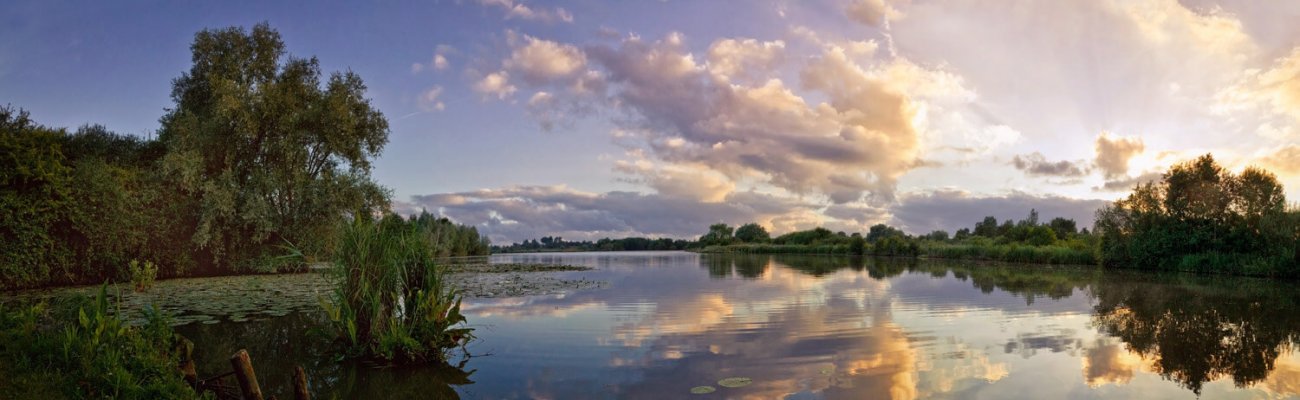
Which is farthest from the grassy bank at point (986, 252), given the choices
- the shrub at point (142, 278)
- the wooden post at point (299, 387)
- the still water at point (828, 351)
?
the shrub at point (142, 278)

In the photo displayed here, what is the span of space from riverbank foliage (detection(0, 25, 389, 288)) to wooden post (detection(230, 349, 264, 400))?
55.9 ft

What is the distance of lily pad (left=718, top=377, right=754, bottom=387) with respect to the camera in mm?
7445

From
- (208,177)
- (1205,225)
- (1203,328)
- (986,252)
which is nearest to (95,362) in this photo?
(1203,328)

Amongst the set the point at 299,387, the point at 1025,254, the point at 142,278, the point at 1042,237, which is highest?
the point at 1042,237

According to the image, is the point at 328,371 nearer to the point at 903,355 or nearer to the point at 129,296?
the point at 903,355

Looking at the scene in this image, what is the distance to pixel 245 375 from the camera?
5.39 meters

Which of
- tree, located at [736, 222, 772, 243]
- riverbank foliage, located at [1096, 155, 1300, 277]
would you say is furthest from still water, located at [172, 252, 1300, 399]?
tree, located at [736, 222, 772, 243]

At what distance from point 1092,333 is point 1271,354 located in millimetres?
2435

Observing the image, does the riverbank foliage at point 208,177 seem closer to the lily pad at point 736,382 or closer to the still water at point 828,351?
Answer: the still water at point 828,351

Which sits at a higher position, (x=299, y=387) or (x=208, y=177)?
(x=208, y=177)

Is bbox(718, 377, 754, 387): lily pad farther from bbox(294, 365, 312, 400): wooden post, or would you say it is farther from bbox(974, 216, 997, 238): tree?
bbox(974, 216, 997, 238): tree

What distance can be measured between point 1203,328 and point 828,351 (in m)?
8.57

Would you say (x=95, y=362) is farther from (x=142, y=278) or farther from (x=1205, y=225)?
(x=1205, y=225)

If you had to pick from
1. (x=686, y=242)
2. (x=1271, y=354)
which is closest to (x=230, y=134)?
(x=1271, y=354)
